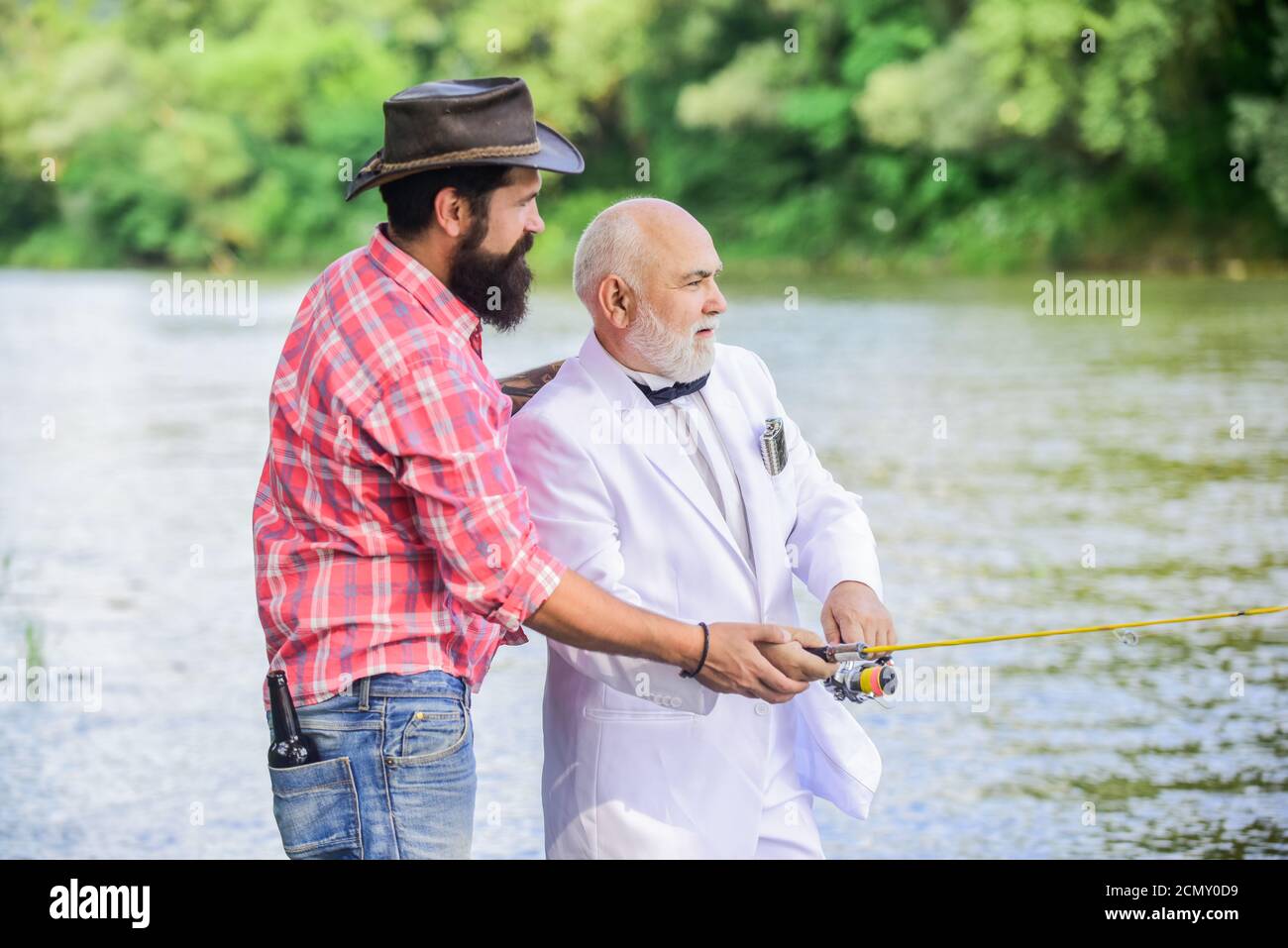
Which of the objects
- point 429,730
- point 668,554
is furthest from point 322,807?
point 668,554

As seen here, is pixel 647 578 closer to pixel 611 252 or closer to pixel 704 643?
pixel 704 643

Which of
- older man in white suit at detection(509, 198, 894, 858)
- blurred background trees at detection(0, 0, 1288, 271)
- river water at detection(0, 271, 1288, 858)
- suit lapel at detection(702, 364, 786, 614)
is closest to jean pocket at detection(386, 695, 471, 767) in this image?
older man in white suit at detection(509, 198, 894, 858)

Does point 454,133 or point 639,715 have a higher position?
point 454,133

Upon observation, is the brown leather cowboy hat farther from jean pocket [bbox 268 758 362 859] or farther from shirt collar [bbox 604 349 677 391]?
jean pocket [bbox 268 758 362 859]

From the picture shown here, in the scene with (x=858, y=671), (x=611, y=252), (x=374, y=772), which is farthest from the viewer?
(x=611, y=252)

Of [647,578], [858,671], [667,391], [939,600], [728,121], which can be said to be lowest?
[939,600]

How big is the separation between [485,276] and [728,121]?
44.4 meters

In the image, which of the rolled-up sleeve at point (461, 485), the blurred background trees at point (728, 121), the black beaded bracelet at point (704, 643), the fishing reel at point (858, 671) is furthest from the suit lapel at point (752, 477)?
the blurred background trees at point (728, 121)

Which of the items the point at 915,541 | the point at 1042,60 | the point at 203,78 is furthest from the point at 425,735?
the point at 203,78

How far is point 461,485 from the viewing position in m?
3.23

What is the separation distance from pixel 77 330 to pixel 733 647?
27.9m

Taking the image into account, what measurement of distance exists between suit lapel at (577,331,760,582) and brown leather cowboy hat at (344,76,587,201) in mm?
555
